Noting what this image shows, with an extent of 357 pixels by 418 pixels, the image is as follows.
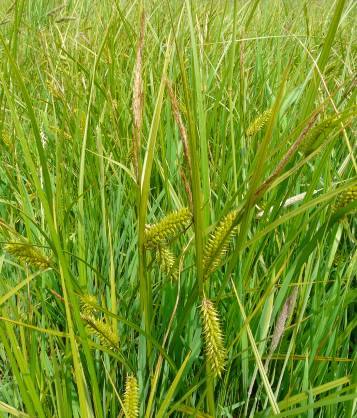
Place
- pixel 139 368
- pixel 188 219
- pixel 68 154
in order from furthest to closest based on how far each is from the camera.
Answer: pixel 68 154 → pixel 139 368 → pixel 188 219

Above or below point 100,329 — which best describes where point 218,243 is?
above

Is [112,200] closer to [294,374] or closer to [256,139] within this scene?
[256,139]

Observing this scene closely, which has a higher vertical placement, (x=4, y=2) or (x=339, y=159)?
(x=4, y=2)

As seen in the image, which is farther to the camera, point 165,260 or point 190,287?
point 190,287

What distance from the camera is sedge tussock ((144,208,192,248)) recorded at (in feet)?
1.58

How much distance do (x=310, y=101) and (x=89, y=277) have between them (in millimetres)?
434

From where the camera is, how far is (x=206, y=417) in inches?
23.8

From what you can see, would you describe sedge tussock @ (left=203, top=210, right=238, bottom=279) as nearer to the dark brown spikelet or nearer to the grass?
the grass

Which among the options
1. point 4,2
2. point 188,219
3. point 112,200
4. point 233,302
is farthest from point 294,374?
point 4,2

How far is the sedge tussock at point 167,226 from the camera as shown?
48 centimetres

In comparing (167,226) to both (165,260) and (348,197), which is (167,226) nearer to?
(165,260)

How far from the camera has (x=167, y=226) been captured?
49cm

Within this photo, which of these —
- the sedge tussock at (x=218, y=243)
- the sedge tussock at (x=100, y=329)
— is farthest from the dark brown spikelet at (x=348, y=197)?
the sedge tussock at (x=100, y=329)

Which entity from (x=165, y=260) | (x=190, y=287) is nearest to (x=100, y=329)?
(x=165, y=260)
